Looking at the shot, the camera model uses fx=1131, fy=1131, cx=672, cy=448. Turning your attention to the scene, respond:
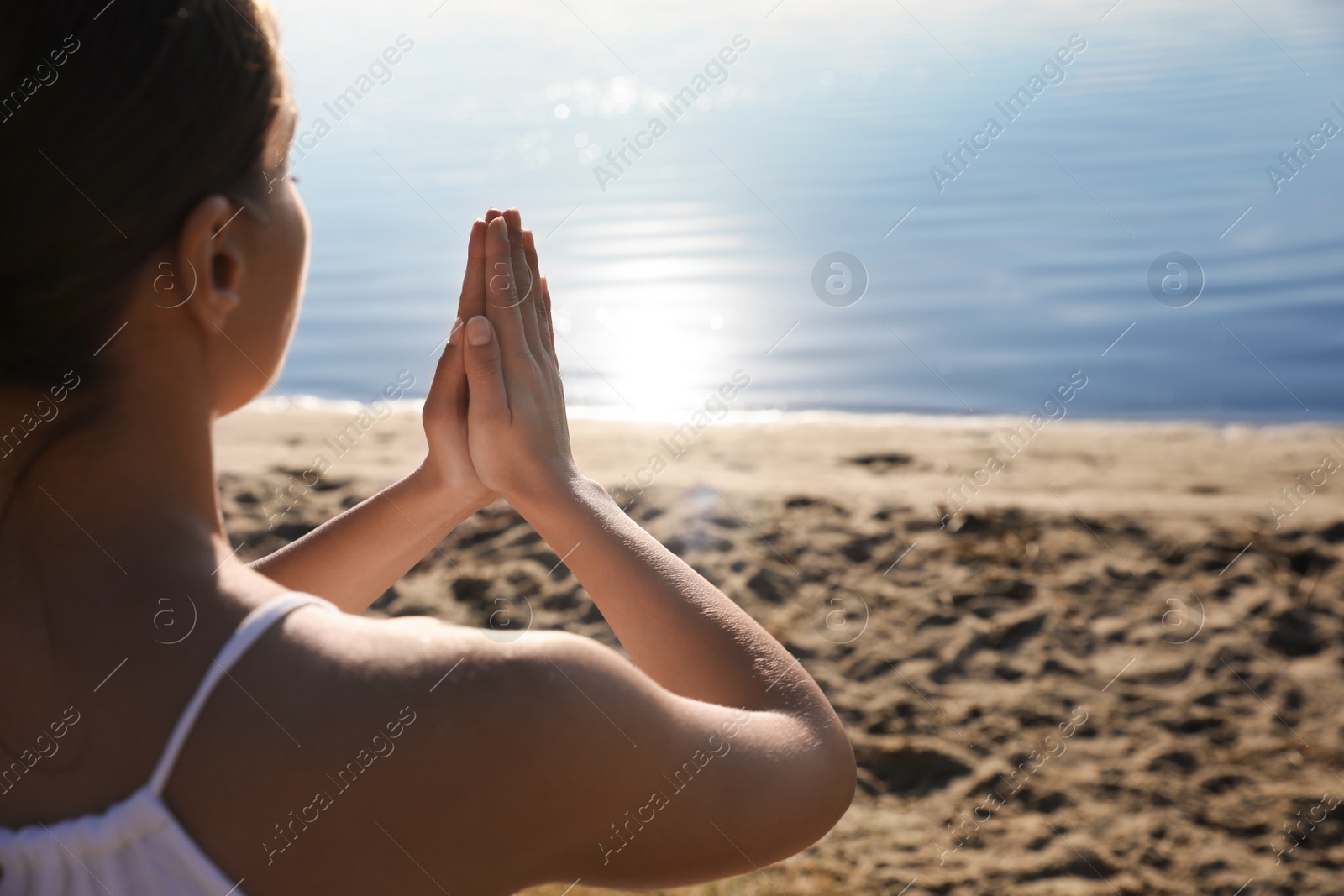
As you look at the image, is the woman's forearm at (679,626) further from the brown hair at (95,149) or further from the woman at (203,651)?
the brown hair at (95,149)

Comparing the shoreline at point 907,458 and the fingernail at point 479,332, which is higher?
the fingernail at point 479,332

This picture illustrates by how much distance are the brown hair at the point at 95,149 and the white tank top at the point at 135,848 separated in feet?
1.13

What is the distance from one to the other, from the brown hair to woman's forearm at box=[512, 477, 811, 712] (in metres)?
0.66

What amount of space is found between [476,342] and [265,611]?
0.74 metres

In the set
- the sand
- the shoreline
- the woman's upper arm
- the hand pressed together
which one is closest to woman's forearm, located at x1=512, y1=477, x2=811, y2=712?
the woman's upper arm

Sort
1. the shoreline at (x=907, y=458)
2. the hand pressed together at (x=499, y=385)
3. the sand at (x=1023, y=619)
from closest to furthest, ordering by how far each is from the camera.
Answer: the hand pressed together at (x=499, y=385)
the sand at (x=1023, y=619)
the shoreline at (x=907, y=458)

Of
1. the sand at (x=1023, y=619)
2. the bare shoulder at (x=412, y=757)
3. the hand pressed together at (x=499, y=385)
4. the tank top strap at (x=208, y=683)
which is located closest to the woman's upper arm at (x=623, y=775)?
the bare shoulder at (x=412, y=757)

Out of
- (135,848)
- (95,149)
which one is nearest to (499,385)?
(95,149)

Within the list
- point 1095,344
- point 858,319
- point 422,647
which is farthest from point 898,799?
point 858,319

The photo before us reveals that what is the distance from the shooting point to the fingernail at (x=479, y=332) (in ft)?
5.74

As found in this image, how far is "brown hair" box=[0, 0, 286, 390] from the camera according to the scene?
109cm

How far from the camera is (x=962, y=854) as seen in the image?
3.53m

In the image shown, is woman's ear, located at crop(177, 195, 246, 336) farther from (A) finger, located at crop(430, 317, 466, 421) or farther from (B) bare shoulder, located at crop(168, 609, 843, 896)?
(A) finger, located at crop(430, 317, 466, 421)

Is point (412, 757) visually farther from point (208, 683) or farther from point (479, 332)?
point (479, 332)
